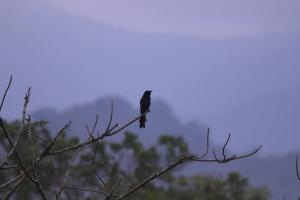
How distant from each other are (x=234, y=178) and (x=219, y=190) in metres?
1.10

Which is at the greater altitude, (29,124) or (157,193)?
(29,124)

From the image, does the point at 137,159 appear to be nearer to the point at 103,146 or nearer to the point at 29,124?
the point at 103,146

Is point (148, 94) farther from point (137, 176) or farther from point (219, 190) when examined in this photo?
point (219, 190)

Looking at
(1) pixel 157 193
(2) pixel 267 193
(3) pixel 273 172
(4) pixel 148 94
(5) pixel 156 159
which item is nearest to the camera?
(4) pixel 148 94

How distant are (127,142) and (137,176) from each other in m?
1.41

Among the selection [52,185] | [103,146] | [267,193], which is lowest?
[267,193]

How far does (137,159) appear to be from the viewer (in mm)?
24062

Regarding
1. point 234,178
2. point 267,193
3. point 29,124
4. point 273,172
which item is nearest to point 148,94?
point 29,124

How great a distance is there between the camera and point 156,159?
25.5 m

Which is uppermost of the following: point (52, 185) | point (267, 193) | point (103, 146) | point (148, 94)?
point (148, 94)

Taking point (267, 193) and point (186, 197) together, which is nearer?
point (186, 197)

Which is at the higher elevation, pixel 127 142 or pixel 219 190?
pixel 127 142

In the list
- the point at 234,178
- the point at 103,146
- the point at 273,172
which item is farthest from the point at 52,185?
the point at 273,172

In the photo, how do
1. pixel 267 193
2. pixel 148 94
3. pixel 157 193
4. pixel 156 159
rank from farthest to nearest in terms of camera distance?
1. pixel 267 193
2. pixel 156 159
3. pixel 157 193
4. pixel 148 94
